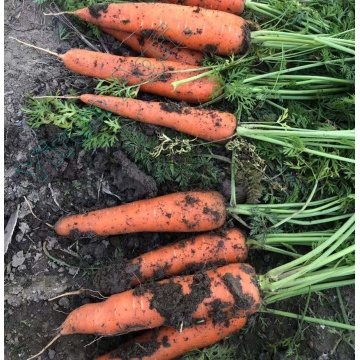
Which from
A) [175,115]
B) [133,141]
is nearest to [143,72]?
[175,115]

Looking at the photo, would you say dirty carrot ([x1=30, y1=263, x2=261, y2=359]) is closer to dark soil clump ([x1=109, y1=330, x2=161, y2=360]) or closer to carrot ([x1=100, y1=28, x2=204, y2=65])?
dark soil clump ([x1=109, y1=330, x2=161, y2=360])

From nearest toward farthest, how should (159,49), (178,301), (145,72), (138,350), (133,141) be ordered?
(178,301) < (138,350) < (133,141) < (145,72) < (159,49)

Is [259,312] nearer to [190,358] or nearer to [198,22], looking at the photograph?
[190,358]

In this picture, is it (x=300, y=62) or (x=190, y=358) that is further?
(x=300, y=62)

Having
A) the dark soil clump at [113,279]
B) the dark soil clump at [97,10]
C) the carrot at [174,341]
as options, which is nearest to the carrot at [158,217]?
the dark soil clump at [113,279]

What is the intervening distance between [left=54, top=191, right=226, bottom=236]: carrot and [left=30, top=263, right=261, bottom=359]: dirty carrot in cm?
33

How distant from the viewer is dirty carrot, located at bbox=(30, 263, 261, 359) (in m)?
2.51

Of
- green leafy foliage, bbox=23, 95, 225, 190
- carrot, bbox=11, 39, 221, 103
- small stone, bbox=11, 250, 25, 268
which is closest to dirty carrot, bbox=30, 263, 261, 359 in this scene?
small stone, bbox=11, 250, 25, 268

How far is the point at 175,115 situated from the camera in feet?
9.09

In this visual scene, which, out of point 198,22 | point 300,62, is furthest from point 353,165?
point 198,22

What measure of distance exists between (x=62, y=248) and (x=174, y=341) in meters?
0.96

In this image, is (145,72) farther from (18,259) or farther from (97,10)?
(18,259)

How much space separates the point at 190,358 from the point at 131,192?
1.13 m

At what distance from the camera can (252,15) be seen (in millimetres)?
3033
